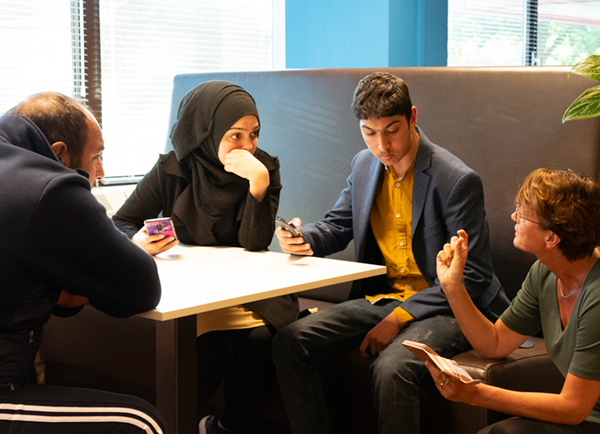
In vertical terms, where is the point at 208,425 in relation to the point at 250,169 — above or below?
below

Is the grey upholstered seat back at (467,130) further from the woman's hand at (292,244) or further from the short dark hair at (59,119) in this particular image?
the short dark hair at (59,119)

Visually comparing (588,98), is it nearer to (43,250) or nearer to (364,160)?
(364,160)

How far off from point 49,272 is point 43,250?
5cm

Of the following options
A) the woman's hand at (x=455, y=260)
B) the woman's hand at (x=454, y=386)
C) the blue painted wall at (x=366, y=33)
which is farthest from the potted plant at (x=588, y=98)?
the blue painted wall at (x=366, y=33)

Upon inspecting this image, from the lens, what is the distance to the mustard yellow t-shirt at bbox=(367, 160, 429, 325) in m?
1.97

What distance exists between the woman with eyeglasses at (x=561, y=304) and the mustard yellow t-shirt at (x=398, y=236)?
21.0 inches

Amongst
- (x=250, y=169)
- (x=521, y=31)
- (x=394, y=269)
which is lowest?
(x=394, y=269)

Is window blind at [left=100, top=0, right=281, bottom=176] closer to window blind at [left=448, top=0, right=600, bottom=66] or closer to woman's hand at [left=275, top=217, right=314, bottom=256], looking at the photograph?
woman's hand at [left=275, top=217, right=314, bottom=256]

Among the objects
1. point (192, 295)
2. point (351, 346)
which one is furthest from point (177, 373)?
point (351, 346)

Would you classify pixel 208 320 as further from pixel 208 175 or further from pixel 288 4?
pixel 288 4

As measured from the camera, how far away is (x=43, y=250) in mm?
1087

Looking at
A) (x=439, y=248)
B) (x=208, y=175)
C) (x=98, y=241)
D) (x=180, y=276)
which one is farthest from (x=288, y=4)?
(x=98, y=241)

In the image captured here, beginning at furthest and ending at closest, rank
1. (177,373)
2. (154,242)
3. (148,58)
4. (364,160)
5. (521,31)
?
(521,31), (148,58), (364,160), (154,242), (177,373)

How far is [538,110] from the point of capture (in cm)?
200
